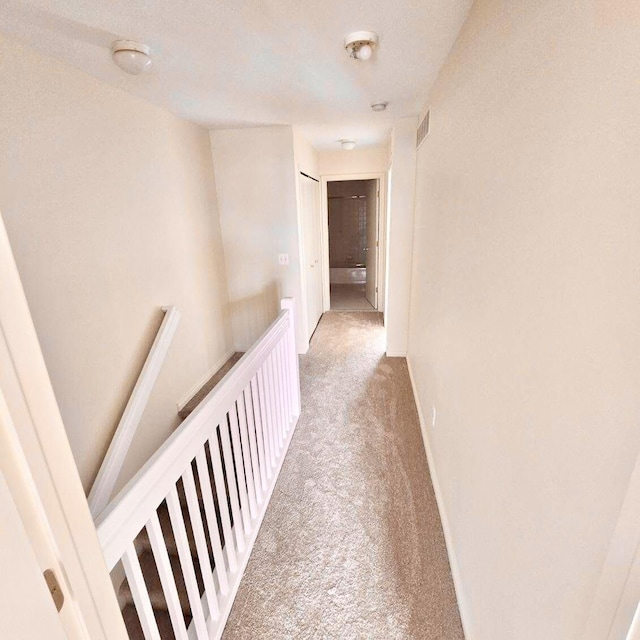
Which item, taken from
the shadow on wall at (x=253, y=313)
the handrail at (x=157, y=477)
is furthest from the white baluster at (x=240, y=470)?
the shadow on wall at (x=253, y=313)

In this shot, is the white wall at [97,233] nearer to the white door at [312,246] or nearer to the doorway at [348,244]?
the white door at [312,246]

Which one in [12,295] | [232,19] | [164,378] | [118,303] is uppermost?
[232,19]

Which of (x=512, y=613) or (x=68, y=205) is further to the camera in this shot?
(x=68, y=205)

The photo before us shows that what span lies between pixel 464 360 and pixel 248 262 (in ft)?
8.88

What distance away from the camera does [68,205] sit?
178 centimetres

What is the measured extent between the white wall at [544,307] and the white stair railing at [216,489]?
978mm

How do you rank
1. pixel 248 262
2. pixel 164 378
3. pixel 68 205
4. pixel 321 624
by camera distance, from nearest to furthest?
pixel 321 624 → pixel 68 205 → pixel 164 378 → pixel 248 262

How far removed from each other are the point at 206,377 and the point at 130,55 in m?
2.46

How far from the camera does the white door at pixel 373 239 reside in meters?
4.75

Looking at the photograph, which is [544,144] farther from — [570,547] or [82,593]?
[82,593]

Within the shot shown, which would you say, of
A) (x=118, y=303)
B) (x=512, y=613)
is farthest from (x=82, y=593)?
(x=118, y=303)

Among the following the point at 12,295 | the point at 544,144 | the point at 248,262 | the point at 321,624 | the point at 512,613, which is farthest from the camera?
the point at 248,262

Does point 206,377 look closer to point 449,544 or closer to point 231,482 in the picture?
point 231,482

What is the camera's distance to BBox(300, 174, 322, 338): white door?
12.6 feet
